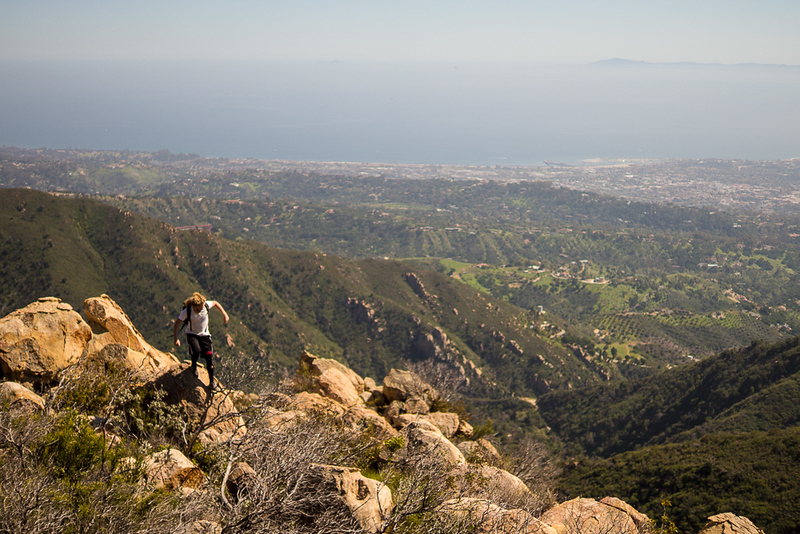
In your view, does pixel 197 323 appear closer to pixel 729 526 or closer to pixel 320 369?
pixel 320 369

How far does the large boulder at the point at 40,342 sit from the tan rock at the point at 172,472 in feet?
22.4

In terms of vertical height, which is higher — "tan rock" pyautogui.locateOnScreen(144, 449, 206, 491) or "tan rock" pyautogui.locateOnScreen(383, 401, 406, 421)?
"tan rock" pyautogui.locateOnScreen(144, 449, 206, 491)

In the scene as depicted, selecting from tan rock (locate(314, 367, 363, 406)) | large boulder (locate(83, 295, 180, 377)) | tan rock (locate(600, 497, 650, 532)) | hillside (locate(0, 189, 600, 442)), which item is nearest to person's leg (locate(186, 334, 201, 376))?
large boulder (locate(83, 295, 180, 377))

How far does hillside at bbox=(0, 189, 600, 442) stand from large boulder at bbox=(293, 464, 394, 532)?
7789 centimetres

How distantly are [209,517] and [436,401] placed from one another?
19598 mm

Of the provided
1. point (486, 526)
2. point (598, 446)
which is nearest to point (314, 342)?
point (598, 446)

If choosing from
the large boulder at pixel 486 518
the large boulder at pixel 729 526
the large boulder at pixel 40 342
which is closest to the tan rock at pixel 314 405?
the large boulder at pixel 486 518

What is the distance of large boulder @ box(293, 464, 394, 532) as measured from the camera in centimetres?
973

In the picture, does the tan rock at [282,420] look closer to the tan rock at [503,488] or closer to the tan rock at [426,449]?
the tan rock at [426,449]

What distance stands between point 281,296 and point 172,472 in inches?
4792

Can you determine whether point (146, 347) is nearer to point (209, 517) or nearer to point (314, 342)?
point (209, 517)

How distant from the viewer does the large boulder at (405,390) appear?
27125 millimetres

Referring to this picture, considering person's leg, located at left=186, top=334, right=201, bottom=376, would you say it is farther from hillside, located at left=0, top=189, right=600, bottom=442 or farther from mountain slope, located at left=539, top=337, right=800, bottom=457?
hillside, located at left=0, top=189, right=600, bottom=442

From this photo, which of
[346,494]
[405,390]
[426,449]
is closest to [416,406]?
[405,390]
